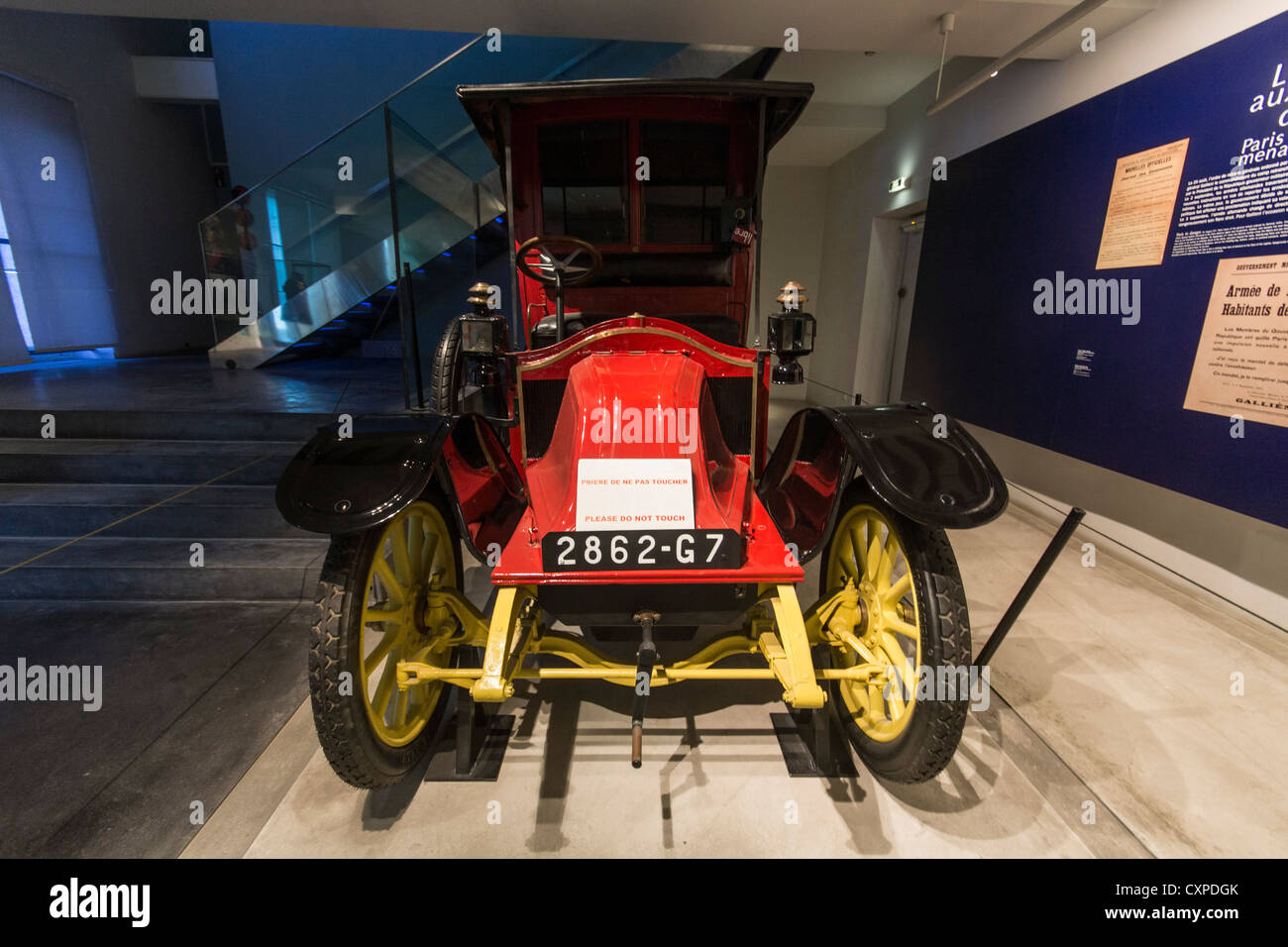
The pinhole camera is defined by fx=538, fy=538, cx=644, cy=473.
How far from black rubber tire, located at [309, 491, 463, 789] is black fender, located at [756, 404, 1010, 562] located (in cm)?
131

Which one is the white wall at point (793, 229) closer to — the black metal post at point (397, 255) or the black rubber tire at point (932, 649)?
the black metal post at point (397, 255)

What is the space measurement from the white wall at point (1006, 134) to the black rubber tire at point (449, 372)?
1717 mm

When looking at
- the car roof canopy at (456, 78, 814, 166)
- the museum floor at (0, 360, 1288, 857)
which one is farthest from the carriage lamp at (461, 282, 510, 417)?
the museum floor at (0, 360, 1288, 857)

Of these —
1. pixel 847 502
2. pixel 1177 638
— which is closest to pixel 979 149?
pixel 1177 638

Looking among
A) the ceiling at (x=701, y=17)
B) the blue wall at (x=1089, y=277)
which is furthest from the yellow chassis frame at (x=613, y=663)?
the ceiling at (x=701, y=17)

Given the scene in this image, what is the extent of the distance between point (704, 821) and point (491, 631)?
0.81m

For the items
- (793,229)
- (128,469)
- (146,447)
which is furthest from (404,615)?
(793,229)

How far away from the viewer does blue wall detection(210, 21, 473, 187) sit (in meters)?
8.69

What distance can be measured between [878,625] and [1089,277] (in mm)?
3137

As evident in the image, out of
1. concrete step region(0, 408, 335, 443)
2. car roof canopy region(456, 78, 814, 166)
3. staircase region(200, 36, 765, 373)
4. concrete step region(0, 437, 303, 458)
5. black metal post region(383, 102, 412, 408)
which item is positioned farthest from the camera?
staircase region(200, 36, 765, 373)

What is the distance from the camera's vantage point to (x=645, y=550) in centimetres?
139

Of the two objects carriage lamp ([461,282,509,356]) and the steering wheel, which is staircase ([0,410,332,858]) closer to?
carriage lamp ([461,282,509,356])

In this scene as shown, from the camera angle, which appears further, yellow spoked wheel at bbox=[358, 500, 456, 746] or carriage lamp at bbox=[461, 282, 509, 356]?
carriage lamp at bbox=[461, 282, 509, 356]

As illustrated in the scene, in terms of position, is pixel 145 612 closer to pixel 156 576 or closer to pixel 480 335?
pixel 156 576
